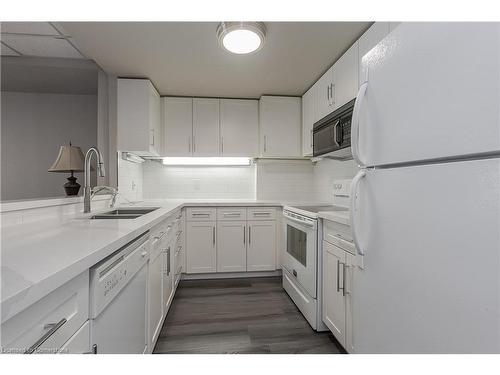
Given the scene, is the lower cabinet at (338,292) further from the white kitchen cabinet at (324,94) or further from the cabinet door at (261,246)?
the white kitchen cabinet at (324,94)

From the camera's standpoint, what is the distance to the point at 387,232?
90 cm

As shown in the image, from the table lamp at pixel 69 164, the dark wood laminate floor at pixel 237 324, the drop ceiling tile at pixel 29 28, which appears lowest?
the dark wood laminate floor at pixel 237 324

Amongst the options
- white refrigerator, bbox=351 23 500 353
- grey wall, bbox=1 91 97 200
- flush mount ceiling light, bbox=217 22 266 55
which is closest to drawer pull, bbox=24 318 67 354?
white refrigerator, bbox=351 23 500 353

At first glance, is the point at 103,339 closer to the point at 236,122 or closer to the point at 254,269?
the point at 254,269

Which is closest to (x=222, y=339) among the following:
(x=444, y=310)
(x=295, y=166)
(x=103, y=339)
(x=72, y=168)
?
(x=103, y=339)

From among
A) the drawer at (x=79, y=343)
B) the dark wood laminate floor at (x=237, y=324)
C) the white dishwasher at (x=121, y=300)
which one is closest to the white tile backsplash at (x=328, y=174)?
the dark wood laminate floor at (x=237, y=324)

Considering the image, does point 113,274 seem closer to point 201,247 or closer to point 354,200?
point 354,200

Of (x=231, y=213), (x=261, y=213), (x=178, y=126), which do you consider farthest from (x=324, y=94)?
(x=178, y=126)

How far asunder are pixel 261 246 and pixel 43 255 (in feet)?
7.90

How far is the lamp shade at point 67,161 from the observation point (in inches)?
82.0

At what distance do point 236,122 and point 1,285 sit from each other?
116 inches

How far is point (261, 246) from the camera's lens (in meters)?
2.93

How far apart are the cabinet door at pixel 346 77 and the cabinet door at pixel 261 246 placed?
5.17ft

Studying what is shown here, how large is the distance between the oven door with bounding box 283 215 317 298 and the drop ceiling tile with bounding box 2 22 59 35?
2552mm
